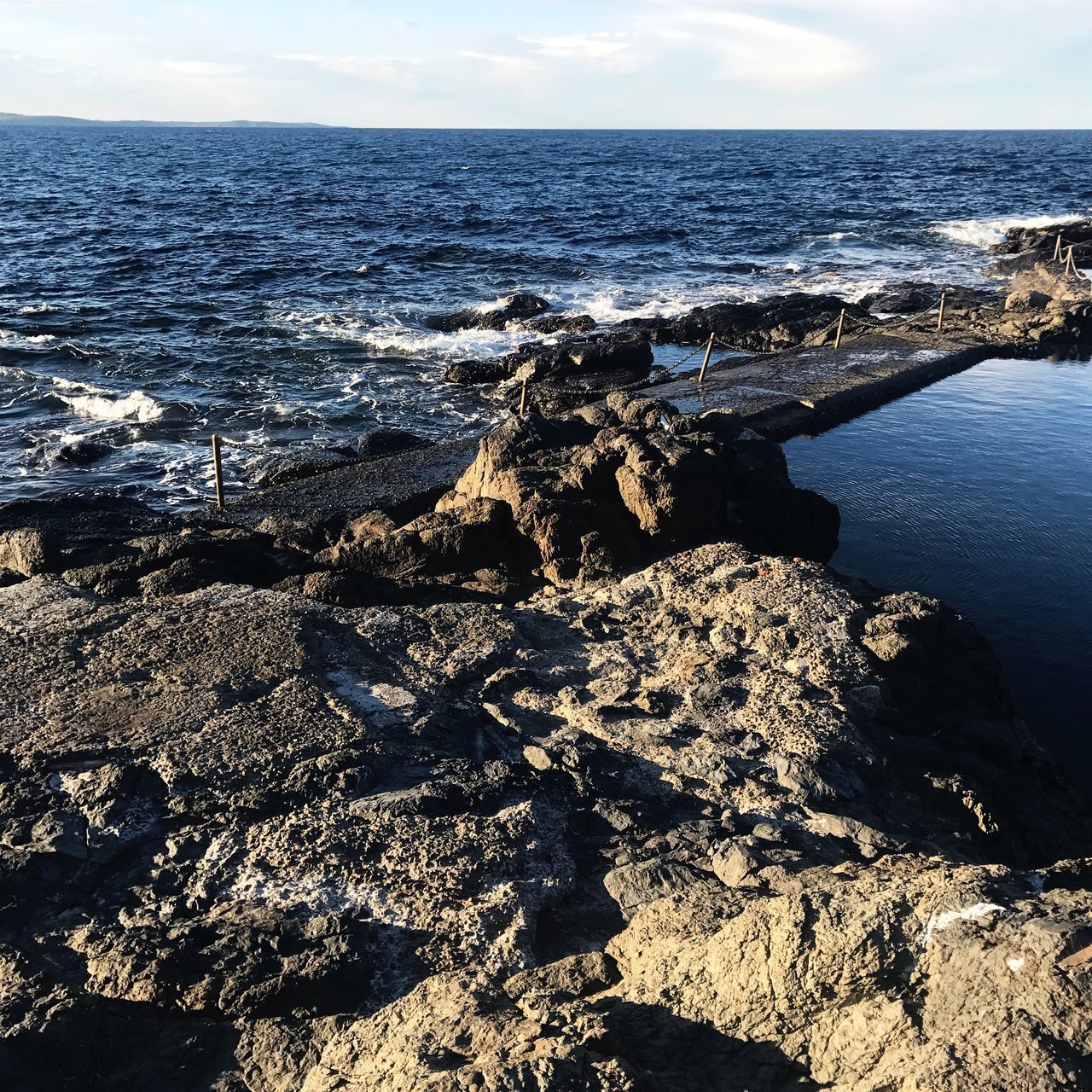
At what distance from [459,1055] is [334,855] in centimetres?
199

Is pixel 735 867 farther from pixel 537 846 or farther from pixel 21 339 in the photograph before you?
pixel 21 339

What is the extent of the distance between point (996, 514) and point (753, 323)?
14.7 meters

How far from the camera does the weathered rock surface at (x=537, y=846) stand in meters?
4.18

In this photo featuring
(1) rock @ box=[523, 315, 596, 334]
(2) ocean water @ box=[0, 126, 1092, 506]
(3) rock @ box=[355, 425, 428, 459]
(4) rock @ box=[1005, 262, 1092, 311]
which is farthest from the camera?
(4) rock @ box=[1005, 262, 1092, 311]

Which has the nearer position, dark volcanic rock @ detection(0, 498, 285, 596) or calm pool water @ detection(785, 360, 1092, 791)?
dark volcanic rock @ detection(0, 498, 285, 596)

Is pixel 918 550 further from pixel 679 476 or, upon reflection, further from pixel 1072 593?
pixel 679 476

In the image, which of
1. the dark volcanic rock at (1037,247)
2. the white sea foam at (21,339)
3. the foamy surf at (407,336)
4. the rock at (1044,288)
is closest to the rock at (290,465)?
the foamy surf at (407,336)

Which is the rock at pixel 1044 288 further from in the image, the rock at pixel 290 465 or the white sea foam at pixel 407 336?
the rock at pixel 290 465

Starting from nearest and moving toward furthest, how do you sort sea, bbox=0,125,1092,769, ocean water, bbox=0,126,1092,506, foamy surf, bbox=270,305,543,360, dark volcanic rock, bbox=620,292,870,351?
sea, bbox=0,125,1092,769 < ocean water, bbox=0,126,1092,506 < foamy surf, bbox=270,305,543,360 < dark volcanic rock, bbox=620,292,870,351

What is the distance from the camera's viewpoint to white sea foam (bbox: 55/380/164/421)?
804 inches

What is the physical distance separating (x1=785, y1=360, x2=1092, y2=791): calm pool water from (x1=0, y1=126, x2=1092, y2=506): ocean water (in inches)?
336

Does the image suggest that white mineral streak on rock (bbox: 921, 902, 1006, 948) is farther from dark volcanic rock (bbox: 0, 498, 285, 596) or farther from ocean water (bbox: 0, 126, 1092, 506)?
ocean water (bbox: 0, 126, 1092, 506)

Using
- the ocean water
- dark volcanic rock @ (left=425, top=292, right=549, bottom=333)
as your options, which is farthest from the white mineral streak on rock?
dark volcanic rock @ (left=425, top=292, right=549, bottom=333)

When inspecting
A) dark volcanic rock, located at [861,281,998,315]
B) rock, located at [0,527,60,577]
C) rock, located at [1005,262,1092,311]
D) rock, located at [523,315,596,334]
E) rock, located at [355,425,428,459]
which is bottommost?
rock, located at [355,425,428,459]
